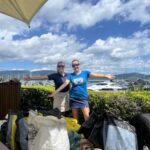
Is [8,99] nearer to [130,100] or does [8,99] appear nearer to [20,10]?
[130,100]

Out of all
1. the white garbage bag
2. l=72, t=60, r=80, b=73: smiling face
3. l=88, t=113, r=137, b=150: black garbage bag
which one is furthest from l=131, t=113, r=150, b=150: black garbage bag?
l=72, t=60, r=80, b=73: smiling face

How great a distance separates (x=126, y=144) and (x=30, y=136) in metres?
1.26

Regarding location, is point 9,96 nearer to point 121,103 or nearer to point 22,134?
point 121,103

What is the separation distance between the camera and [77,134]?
568 cm

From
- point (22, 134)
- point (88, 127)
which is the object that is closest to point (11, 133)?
point (22, 134)

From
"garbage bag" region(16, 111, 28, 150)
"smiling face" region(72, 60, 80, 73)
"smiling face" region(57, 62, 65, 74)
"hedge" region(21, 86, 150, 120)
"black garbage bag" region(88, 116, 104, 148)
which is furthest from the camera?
"hedge" region(21, 86, 150, 120)

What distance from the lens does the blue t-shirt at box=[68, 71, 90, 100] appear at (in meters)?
8.17

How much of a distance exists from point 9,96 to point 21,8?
541 cm

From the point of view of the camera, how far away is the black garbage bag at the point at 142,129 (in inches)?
216

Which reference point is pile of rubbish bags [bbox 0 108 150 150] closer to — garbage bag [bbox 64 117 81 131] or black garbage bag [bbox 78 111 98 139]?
black garbage bag [bbox 78 111 98 139]

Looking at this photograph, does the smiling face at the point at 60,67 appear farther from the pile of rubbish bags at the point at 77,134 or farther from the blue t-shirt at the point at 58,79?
the pile of rubbish bags at the point at 77,134

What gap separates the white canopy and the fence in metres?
4.51

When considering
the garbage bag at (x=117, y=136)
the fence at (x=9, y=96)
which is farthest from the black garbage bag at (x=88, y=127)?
the fence at (x=9, y=96)

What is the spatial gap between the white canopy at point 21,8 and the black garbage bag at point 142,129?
2.48 metres
